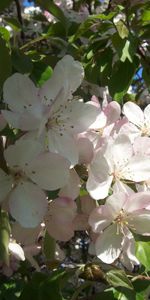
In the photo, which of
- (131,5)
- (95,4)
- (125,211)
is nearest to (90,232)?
(125,211)

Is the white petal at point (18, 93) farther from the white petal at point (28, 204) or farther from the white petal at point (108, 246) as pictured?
the white petal at point (108, 246)

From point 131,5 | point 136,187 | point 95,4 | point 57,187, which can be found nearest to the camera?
point 57,187

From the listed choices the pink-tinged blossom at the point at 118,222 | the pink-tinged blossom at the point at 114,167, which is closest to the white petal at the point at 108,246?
the pink-tinged blossom at the point at 118,222

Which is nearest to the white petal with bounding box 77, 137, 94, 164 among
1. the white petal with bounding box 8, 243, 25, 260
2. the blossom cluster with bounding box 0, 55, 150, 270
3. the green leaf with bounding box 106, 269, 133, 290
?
the blossom cluster with bounding box 0, 55, 150, 270

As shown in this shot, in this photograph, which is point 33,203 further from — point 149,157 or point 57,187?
point 149,157

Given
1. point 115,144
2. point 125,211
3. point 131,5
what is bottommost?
point 125,211

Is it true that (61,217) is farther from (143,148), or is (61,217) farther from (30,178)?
(143,148)

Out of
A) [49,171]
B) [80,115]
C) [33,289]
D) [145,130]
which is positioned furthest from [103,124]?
[33,289]

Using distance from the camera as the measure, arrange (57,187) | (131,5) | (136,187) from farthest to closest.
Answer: (131,5), (136,187), (57,187)
